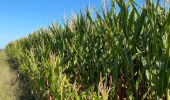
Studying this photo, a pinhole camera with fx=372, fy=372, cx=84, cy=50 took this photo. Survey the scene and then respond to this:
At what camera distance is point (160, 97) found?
3365mm

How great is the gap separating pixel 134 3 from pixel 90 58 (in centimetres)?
262

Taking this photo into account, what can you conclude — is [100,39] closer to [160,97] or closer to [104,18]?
[104,18]

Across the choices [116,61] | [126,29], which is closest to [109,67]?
[116,61]

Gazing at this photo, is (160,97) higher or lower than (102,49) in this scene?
lower

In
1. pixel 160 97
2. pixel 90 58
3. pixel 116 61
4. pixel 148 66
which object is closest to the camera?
pixel 160 97

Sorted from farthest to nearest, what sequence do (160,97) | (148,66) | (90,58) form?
1. (90,58)
2. (148,66)
3. (160,97)

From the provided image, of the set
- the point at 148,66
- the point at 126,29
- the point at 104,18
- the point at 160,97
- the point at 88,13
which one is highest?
the point at 88,13

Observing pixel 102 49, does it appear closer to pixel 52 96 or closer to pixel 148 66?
pixel 52 96

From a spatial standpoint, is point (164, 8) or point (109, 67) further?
point (109, 67)

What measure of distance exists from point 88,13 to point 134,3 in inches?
87.3

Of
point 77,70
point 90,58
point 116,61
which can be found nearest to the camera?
point 116,61

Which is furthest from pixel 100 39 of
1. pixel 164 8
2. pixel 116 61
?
pixel 164 8

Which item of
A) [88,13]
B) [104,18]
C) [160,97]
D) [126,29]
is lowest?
[160,97]

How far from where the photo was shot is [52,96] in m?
5.45
